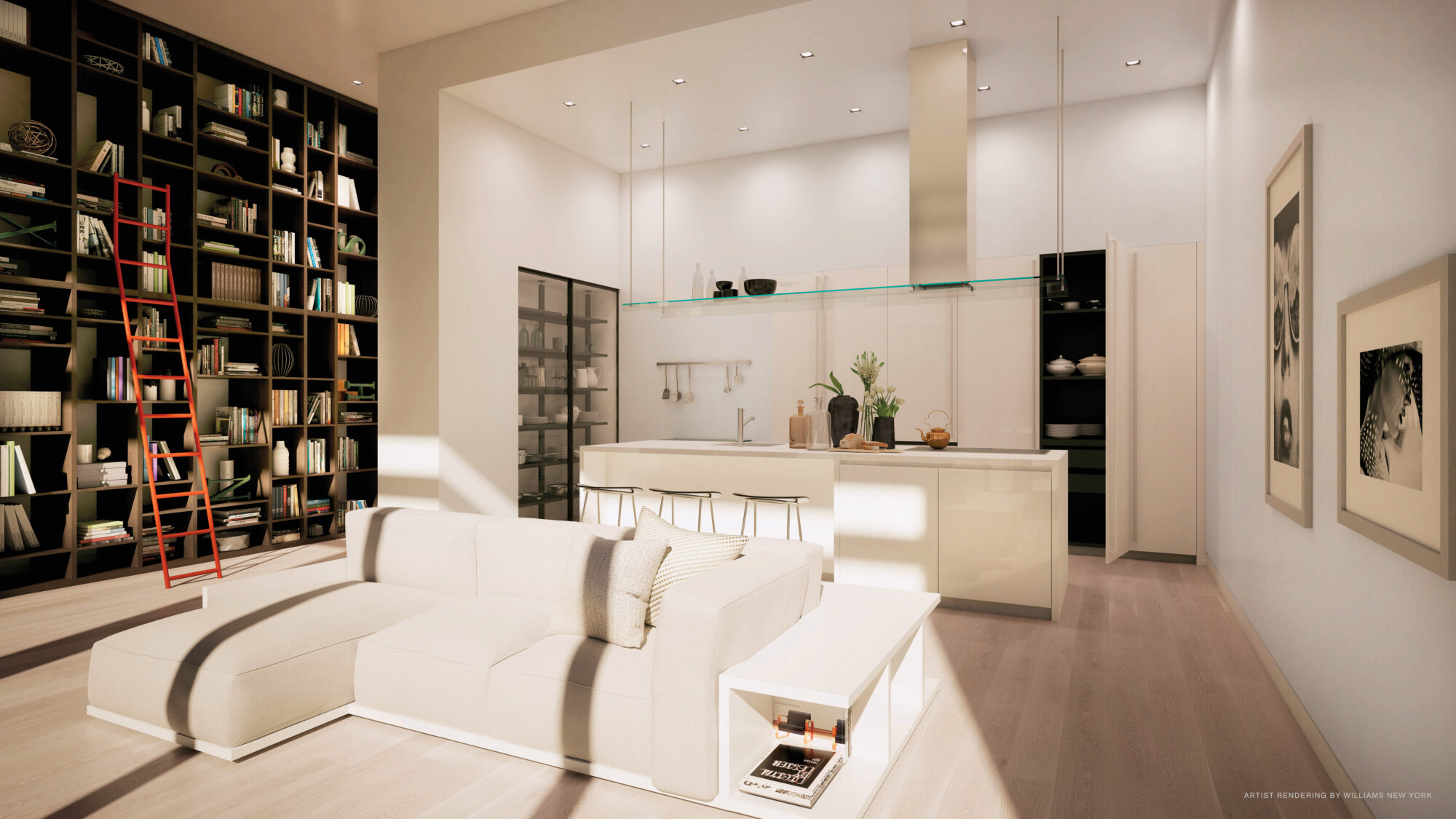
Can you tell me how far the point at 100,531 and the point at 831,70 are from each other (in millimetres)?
5742

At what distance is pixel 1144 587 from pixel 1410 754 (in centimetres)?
330

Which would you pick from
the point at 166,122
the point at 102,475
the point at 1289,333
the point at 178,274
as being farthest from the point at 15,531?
the point at 1289,333

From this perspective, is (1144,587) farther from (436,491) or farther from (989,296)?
(436,491)

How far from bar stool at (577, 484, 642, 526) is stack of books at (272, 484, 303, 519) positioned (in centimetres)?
259

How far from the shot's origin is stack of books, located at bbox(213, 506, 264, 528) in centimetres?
577

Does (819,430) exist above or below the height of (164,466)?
above

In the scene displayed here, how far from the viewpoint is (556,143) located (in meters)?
6.88

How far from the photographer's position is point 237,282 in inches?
231

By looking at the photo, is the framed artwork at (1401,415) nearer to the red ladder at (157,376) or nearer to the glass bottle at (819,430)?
the glass bottle at (819,430)

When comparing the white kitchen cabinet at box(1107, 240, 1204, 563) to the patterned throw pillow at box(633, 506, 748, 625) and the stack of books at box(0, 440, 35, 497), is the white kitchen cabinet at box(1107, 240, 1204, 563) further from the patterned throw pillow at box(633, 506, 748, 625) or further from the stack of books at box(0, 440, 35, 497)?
the stack of books at box(0, 440, 35, 497)

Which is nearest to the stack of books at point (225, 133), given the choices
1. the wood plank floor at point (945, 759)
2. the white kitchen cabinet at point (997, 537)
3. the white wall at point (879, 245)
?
the white wall at point (879, 245)

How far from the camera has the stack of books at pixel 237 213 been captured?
582 centimetres

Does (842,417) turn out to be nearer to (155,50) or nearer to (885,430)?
(885,430)

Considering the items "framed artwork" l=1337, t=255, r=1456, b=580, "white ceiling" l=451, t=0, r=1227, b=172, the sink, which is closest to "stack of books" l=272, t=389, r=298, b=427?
"white ceiling" l=451, t=0, r=1227, b=172
